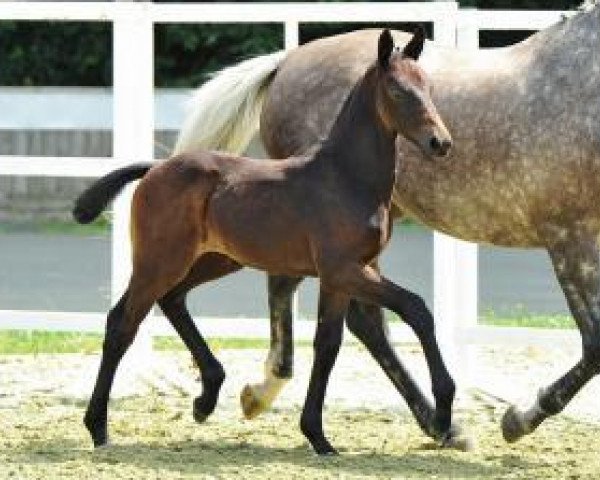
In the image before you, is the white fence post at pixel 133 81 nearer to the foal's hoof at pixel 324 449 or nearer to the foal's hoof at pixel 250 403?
the foal's hoof at pixel 250 403

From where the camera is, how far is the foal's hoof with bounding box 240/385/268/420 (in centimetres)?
867

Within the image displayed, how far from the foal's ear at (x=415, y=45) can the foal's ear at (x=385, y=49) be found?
86 millimetres

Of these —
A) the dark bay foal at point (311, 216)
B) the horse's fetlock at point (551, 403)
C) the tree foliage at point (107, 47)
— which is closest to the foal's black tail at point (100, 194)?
the dark bay foal at point (311, 216)

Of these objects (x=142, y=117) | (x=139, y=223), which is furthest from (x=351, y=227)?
(x=142, y=117)

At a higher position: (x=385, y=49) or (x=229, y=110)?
(x=385, y=49)

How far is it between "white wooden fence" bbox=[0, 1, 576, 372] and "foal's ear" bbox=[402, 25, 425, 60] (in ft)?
6.35

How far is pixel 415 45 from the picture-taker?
7602 millimetres

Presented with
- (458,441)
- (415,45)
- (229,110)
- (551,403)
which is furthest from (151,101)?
(551,403)

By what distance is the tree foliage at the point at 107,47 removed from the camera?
20.1 metres

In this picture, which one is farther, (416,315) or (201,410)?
(201,410)

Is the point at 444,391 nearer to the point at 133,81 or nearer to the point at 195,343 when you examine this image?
the point at 195,343

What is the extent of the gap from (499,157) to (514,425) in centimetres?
104

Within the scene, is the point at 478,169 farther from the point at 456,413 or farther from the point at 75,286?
the point at 75,286

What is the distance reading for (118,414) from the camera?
9000mm
